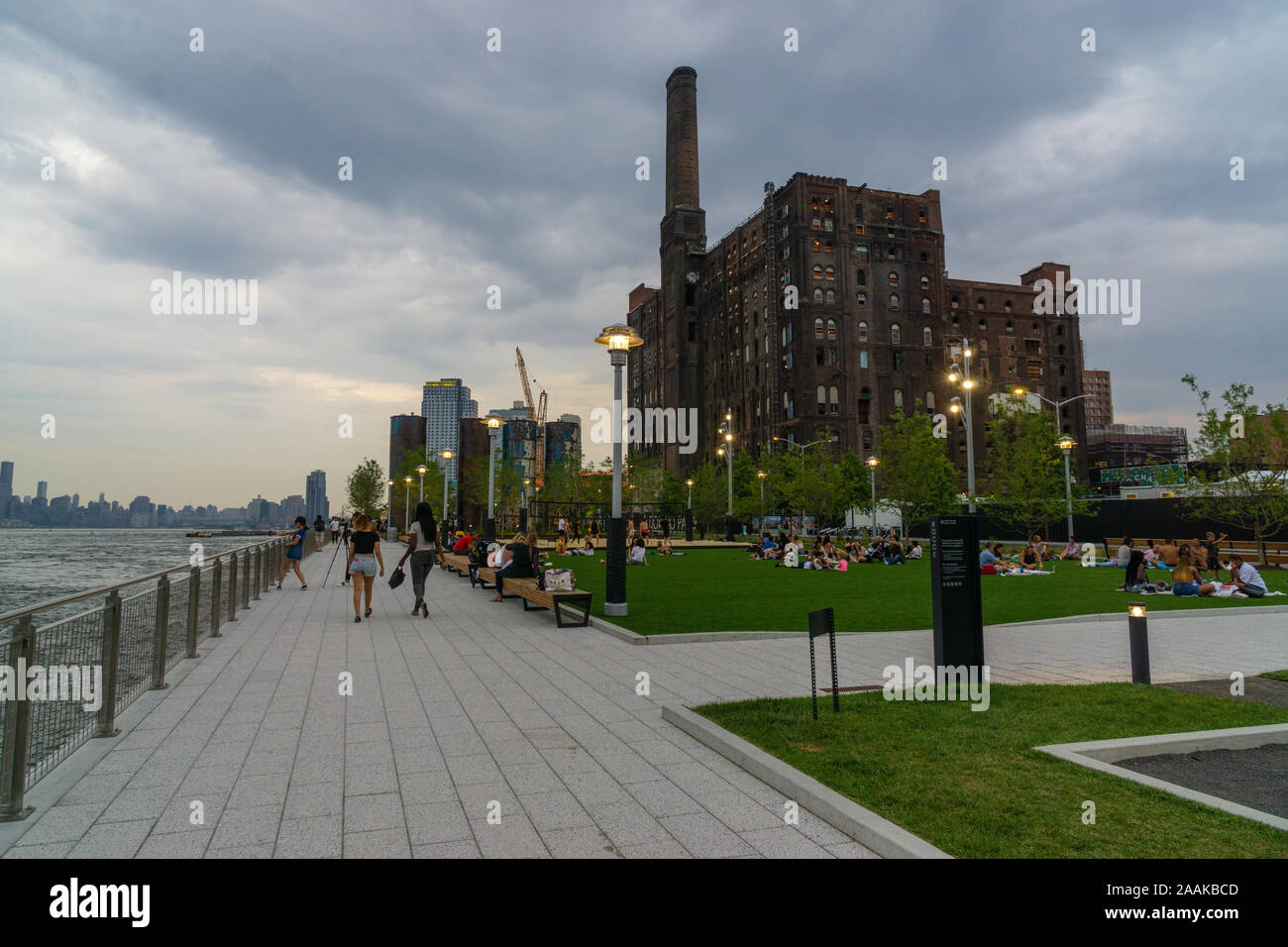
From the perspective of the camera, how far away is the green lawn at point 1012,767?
13.0ft

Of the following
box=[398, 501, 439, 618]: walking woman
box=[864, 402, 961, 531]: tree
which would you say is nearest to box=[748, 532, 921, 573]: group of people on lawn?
box=[398, 501, 439, 618]: walking woman

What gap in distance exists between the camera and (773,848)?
4.06 m

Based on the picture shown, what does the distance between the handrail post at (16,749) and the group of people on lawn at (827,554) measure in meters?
23.4

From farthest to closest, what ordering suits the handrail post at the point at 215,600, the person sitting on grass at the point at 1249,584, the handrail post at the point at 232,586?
the person sitting on grass at the point at 1249,584
the handrail post at the point at 232,586
the handrail post at the point at 215,600

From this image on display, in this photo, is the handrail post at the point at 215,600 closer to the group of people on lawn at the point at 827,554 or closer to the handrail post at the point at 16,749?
the handrail post at the point at 16,749

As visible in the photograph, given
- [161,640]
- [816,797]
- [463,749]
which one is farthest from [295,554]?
[816,797]

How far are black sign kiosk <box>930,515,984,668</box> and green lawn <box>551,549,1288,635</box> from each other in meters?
4.66

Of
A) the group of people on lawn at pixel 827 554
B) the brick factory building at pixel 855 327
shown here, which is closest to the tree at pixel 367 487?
the brick factory building at pixel 855 327

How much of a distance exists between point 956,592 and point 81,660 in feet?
26.3

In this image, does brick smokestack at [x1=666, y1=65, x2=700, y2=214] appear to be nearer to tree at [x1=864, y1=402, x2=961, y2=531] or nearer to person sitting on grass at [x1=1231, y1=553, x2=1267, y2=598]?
tree at [x1=864, y1=402, x2=961, y2=531]

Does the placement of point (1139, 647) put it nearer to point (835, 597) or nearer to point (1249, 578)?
point (835, 597)

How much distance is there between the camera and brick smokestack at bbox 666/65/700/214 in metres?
114

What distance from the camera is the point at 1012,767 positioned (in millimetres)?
5160
